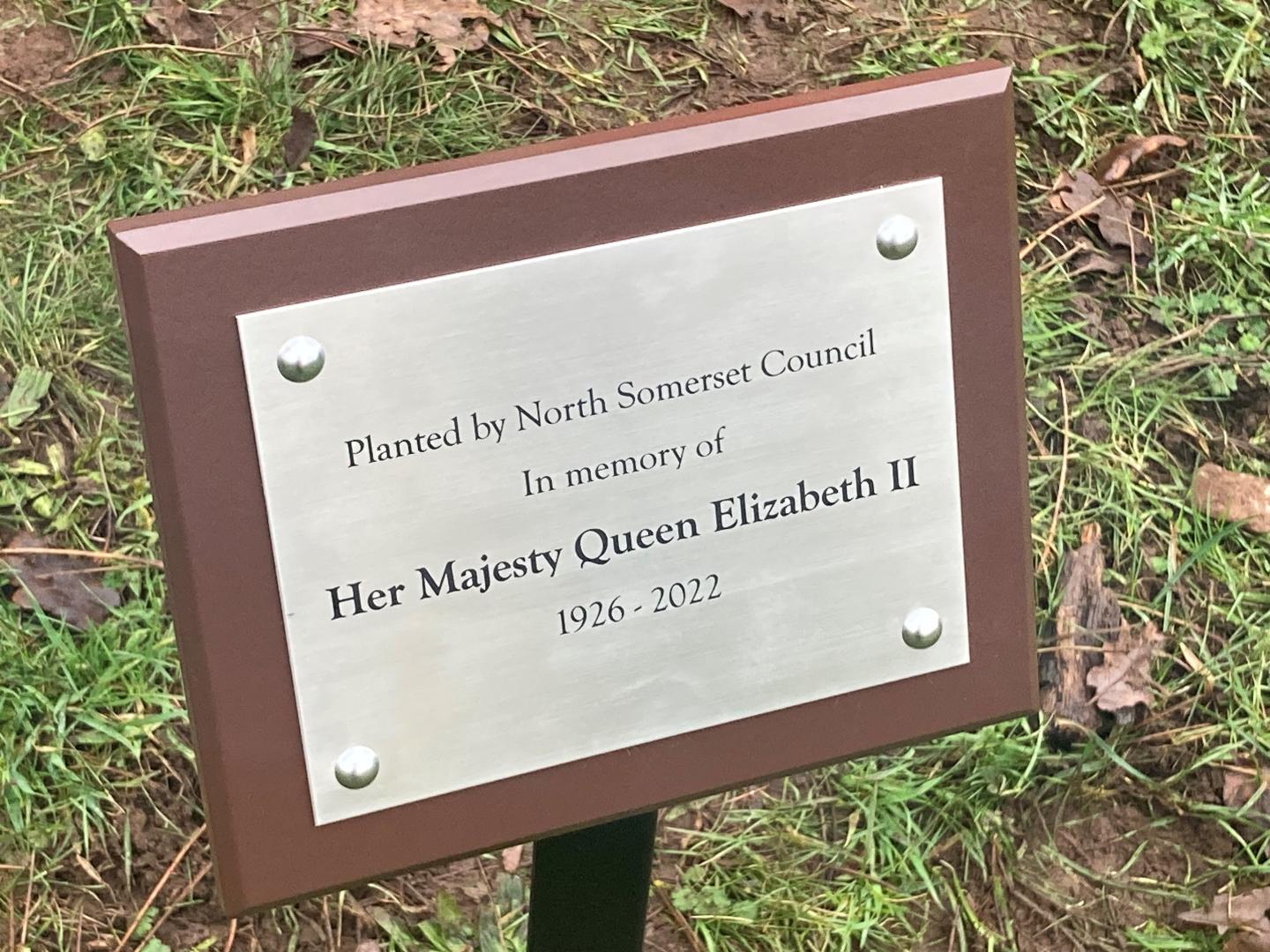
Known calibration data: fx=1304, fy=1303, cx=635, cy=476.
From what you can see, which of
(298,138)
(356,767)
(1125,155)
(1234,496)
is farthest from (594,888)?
(1125,155)

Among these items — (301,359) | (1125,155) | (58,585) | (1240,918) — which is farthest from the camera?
(1125,155)

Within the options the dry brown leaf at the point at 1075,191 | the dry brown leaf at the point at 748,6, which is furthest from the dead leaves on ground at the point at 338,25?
the dry brown leaf at the point at 1075,191

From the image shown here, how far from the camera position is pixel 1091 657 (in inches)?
72.6

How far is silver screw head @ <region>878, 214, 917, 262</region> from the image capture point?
3.23ft

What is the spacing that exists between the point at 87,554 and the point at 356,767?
104 cm

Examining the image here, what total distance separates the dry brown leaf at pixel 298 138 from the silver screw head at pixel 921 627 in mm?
1377

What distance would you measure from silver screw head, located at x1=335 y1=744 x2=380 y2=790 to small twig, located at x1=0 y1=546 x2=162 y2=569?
98 centimetres

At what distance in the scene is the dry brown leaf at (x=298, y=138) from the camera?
6.73ft

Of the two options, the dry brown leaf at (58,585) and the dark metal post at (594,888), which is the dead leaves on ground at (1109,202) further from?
the dry brown leaf at (58,585)

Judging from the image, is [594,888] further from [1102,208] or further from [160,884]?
[1102,208]

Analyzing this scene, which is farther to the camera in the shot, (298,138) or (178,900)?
(298,138)

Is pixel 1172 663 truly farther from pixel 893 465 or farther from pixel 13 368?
pixel 13 368

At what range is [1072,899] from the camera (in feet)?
5.60

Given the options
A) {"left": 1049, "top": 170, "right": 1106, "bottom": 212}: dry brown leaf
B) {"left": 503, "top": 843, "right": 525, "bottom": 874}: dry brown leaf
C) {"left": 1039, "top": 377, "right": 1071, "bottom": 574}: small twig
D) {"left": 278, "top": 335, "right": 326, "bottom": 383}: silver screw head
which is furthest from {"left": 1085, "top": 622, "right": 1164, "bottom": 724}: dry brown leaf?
{"left": 278, "top": 335, "right": 326, "bottom": 383}: silver screw head
